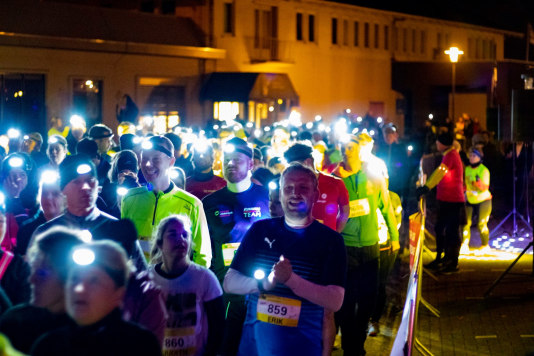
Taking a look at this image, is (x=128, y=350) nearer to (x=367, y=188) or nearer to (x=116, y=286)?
(x=116, y=286)

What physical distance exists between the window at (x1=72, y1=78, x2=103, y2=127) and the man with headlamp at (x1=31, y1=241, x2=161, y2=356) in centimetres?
2929

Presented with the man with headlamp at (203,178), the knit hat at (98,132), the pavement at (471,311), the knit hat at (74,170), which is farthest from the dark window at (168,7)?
the knit hat at (74,170)

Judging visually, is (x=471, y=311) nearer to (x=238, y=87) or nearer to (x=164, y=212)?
(x=164, y=212)

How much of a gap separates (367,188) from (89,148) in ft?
11.1

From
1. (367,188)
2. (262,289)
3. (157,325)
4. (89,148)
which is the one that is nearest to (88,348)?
(157,325)

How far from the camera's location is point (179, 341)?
503 centimetres

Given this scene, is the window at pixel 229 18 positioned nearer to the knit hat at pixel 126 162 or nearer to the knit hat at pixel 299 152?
the knit hat at pixel 126 162

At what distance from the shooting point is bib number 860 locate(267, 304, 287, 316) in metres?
4.94

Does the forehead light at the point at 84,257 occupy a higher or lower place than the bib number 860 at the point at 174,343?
higher

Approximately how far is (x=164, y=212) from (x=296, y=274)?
6.59 ft

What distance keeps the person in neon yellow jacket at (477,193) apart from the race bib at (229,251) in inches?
332

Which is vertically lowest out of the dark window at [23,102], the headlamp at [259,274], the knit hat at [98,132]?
the headlamp at [259,274]

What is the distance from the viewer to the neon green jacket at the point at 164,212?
640 centimetres

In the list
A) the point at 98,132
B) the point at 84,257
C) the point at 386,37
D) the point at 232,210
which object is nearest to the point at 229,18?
the point at 386,37
